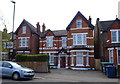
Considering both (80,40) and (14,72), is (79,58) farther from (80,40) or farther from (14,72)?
(14,72)

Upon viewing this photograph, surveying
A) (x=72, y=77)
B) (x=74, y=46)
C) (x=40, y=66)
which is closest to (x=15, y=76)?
(x=72, y=77)

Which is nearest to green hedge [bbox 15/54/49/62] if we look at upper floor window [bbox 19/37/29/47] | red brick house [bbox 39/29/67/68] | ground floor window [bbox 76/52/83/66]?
ground floor window [bbox 76/52/83/66]

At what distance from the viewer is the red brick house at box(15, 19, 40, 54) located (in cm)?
2778

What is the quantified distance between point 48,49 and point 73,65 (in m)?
7.02

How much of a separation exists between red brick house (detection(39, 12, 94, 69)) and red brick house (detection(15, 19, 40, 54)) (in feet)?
8.31

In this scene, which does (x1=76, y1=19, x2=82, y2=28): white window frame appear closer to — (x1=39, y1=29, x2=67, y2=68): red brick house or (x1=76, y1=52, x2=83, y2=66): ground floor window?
(x1=39, y1=29, x2=67, y2=68): red brick house

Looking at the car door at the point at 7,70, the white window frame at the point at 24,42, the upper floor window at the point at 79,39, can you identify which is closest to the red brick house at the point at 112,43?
the upper floor window at the point at 79,39

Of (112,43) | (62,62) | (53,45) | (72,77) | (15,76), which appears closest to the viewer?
(15,76)

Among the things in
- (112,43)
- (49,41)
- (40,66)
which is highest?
(49,41)

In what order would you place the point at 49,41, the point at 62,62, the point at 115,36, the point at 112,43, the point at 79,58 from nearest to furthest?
the point at 112,43 → the point at 115,36 → the point at 79,58 → the point at 62,62 → the point at 49,41

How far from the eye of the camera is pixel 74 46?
935 inches

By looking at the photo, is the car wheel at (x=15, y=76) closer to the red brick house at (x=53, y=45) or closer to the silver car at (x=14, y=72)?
the silver car at (x=14, y=72)

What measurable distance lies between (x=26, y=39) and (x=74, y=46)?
10.9 metres

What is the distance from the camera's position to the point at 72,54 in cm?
2377
